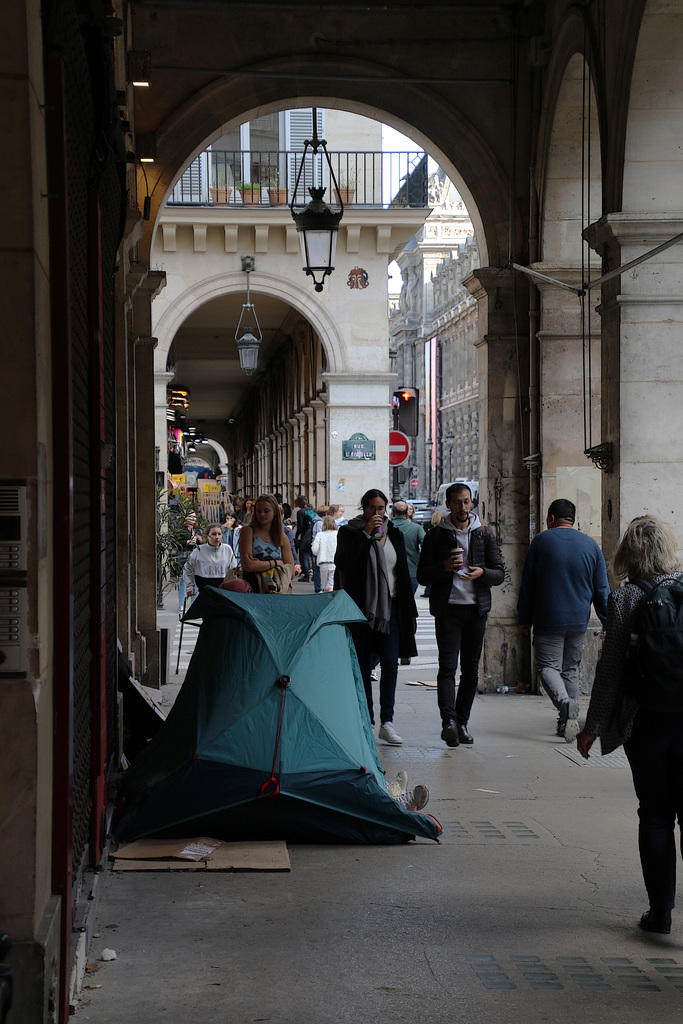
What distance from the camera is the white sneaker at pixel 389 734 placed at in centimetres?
804

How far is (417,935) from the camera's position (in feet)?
14.3

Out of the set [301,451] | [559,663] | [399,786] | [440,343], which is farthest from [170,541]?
[440,343]

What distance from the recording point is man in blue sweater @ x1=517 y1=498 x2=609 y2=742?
8438mm

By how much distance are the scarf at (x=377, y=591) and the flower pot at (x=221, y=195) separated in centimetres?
1454

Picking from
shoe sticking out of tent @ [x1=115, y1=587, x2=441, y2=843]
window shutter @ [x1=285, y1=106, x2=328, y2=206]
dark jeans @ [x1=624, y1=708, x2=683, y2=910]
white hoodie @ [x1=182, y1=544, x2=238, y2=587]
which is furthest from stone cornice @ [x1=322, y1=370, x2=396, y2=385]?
dark jeans @ [x1=624, y1=708, x2=683, y2=910]

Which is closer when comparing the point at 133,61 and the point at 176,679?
the point at 133,61

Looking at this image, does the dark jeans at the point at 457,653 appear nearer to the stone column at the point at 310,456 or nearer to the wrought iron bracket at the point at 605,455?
the wrought iron bracket at the point at 605,455

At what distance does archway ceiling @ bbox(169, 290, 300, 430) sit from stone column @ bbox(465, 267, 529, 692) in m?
12.6

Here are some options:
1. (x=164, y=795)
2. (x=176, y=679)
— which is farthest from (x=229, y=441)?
(x=164, y=795)

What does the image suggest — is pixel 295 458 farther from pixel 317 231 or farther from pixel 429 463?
pixel 429 463

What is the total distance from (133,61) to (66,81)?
5371mm

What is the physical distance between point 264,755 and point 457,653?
9.81ft

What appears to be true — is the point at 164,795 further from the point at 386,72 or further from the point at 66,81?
the point at 386,72

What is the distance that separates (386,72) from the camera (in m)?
10.3
